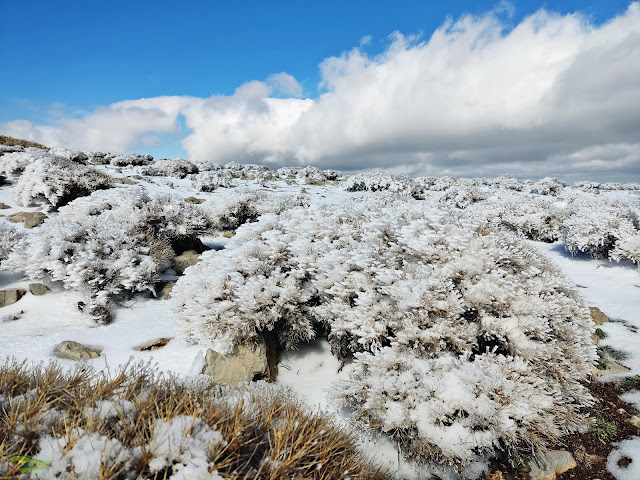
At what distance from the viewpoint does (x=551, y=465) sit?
153 inches

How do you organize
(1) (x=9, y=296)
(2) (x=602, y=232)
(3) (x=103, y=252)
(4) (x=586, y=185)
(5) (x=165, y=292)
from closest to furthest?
(1) (x=9, y=296) < (3) (x=103, y=252) < (5) (x=165, y=292) < (2) (x=602, y=232) < (4) (x=586, y=185)

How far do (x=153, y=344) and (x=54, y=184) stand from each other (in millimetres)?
9987

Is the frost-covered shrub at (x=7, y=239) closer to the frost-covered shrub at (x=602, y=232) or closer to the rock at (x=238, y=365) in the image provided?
the rock at (x=238, y=365)

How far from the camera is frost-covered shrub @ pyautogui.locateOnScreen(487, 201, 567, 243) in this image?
13.7 metres

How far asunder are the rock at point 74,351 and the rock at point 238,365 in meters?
2.19

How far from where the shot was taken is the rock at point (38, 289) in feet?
23.3

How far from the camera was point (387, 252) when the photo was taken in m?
5.70

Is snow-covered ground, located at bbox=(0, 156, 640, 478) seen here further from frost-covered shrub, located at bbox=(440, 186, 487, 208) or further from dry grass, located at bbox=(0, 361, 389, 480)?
frost-covered shrub, located at bbox=(440, 186, 487, 208)

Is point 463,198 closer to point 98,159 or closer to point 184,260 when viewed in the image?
point 184,260

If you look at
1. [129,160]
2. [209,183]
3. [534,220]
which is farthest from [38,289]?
[129,160]

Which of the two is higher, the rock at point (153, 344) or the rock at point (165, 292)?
the rock at point (165, 292)

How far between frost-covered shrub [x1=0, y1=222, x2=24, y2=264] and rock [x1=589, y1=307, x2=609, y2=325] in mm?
13854

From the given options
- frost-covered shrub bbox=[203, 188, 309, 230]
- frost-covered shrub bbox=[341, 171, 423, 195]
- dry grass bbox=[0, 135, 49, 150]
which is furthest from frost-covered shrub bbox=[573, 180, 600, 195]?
dry grass bbox=[0, 135, 49, 150]

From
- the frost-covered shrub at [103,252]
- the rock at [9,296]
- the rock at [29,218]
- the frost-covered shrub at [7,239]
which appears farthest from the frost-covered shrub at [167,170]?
the rock at [9,296]
